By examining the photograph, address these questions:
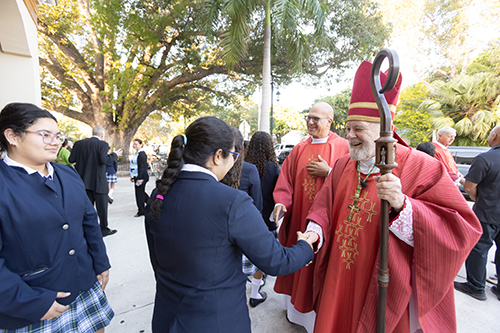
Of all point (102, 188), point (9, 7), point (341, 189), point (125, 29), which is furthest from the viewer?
point (125, 29)

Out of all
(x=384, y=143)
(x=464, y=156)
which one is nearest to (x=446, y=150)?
(x=384, y=143)

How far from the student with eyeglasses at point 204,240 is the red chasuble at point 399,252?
0.46 metres

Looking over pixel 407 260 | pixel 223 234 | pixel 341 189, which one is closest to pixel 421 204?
pixel 407 260

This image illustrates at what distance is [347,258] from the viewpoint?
1594mm

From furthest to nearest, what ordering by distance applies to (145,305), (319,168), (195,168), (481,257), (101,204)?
1. (101,204)
2. (481,257)
3. (145,305)
4. (319,168)
5. (195,168)

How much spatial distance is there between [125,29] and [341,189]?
11782 millimetres

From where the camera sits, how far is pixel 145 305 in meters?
2.80

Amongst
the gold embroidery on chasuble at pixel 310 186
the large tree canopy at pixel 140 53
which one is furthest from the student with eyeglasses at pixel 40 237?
the large tree canopy at pixel 140 53

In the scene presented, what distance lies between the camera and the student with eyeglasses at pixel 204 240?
112cm

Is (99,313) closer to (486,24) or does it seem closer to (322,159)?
(322,159)

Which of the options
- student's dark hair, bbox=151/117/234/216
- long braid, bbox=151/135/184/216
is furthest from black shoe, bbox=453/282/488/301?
long braid, bbox=151/135/184/216

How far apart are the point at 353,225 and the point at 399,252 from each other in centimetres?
28

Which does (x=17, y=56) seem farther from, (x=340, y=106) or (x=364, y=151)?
(x=340, y=106)

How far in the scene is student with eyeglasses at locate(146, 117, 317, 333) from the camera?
3.69 ft
